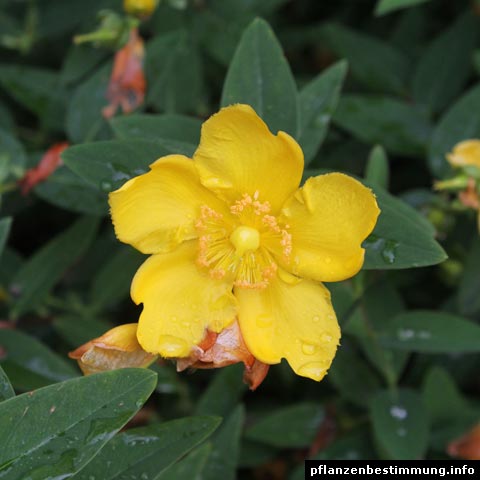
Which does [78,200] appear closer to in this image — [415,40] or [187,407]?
[187,407]

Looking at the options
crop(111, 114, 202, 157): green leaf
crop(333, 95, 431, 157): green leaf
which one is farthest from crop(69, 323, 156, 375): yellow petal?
crop(333, 95, 431, 157): green leaf

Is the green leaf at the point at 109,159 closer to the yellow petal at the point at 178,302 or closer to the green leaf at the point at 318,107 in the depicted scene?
the yellow petal at the point at 178,302

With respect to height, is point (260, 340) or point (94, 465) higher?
point (260, 340)

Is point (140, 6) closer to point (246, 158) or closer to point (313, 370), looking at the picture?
point (246, 158)

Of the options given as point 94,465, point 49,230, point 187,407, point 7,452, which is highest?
point 7,452

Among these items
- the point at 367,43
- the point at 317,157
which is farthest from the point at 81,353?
the point at 367,43

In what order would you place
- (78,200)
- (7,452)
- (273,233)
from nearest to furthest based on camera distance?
(7,452) → (273,233) → (78,200)

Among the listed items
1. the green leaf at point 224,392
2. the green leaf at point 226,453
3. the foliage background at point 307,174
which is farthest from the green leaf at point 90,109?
the green leaf at point 226,453

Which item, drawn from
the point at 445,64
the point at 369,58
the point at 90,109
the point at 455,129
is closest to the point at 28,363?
the point at 90,109
